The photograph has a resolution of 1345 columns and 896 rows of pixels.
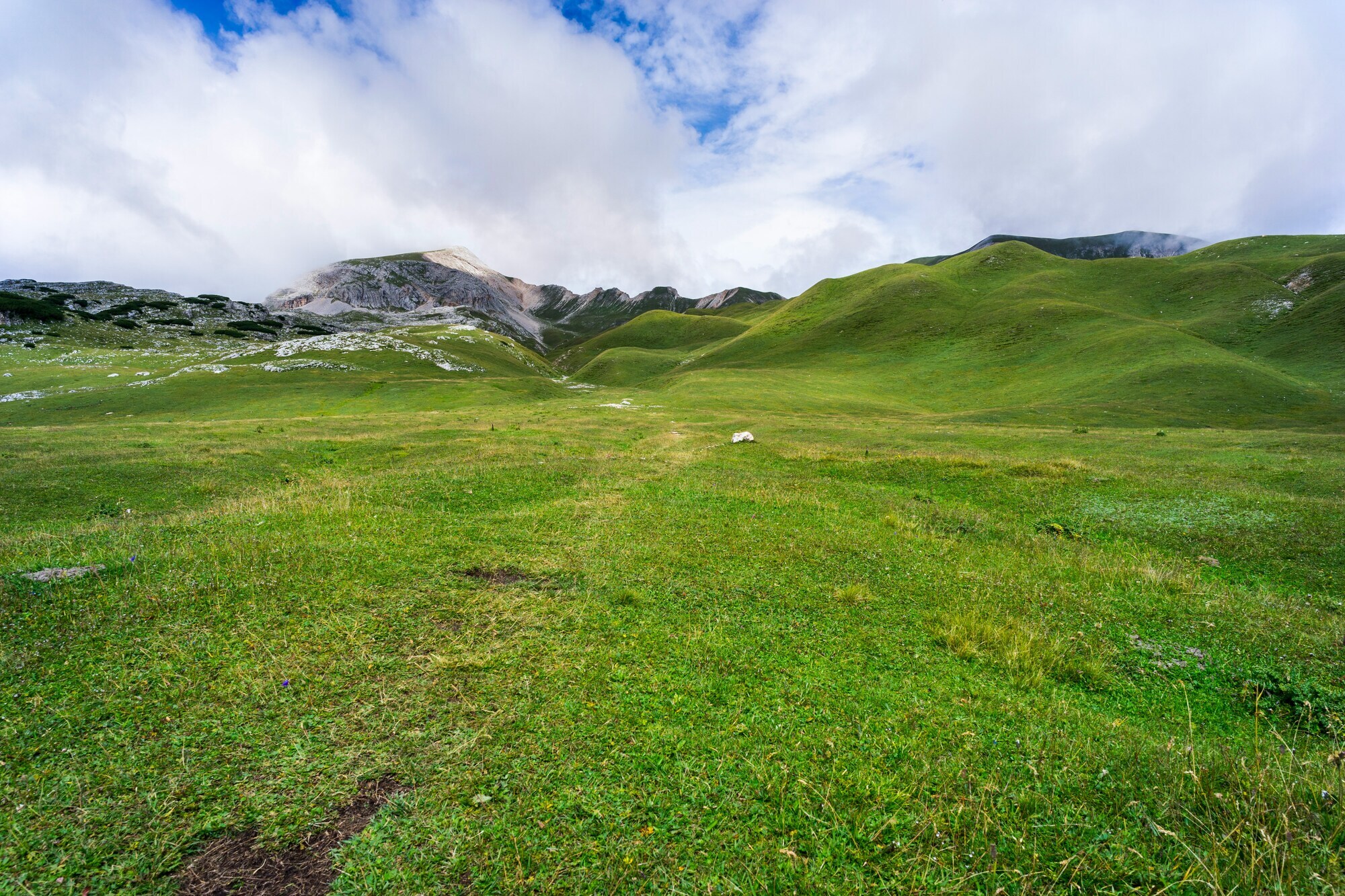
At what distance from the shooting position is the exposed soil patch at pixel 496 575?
11124 mm

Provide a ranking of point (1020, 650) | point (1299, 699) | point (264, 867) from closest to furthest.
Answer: point (264, 867)
point (1299, 699)
point (1020, 650)

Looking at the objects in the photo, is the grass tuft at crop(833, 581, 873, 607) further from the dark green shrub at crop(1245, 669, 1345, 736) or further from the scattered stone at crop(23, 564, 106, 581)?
the scattered stone at crop(23, 564, 106, 581)

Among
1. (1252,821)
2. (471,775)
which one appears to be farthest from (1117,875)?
(471,775)

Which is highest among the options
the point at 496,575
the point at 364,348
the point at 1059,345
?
the point at 1059,345

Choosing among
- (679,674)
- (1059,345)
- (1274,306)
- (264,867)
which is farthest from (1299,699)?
(1274,306)

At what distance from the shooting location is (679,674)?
787cm

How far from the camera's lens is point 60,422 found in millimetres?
57844

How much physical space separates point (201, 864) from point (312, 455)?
90.9ft

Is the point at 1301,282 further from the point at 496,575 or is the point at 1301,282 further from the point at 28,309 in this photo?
the point at 28,309

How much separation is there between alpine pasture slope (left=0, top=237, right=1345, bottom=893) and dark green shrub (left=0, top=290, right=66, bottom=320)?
17904 centimetres

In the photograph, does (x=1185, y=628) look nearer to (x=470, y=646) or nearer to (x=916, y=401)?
(x=470, y=646)

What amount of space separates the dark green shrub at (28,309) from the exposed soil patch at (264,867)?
685 ft

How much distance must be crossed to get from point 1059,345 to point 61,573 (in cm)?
11715

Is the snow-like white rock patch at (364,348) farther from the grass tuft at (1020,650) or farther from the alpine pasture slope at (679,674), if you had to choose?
the grass tuft at (1020,650)
